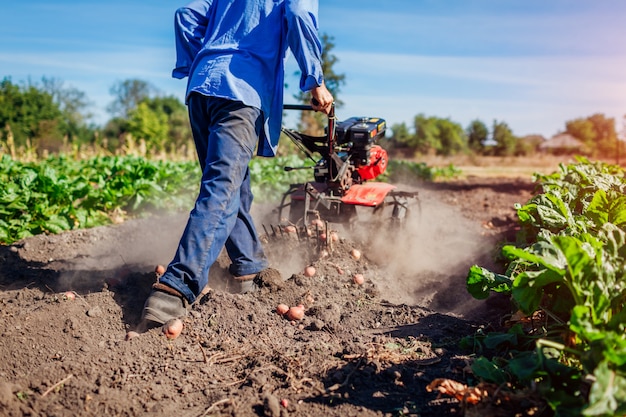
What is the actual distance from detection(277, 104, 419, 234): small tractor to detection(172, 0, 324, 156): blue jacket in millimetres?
746

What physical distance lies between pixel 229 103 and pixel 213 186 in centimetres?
54

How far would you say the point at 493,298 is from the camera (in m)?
3.79

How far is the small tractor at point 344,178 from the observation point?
14.4 ft

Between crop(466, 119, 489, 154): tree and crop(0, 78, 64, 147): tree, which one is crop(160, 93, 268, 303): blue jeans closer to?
crop(0, 78, 64, 147): tree

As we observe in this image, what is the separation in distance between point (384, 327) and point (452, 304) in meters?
1.09

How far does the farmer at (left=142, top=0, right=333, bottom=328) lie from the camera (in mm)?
3041

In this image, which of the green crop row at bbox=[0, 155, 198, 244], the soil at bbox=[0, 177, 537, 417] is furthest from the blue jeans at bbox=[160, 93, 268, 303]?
the green crop row at bbox=[0, 155, 198, 244]

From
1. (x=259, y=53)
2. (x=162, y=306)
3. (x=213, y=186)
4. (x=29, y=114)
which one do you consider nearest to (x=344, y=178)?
(x=259, y=53)

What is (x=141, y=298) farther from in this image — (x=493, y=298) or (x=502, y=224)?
(x=502, y=224)

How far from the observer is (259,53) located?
3.38 meters

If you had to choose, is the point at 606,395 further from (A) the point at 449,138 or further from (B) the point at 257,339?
(A) the point at 449,138

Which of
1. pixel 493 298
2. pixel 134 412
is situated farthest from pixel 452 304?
pixel 134 412

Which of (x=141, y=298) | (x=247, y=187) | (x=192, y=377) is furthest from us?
(x=247, y=187)

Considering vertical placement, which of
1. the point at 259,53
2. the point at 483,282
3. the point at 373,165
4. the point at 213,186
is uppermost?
the point at 259,53
